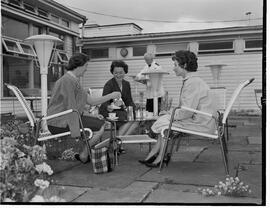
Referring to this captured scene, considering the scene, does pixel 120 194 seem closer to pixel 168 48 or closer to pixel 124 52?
pixel 168 48

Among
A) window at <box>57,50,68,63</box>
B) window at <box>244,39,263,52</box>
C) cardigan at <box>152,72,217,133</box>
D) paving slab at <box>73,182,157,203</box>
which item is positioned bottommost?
paving slab at <box>73,182,157,203</box>

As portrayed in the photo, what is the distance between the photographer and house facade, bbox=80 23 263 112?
39.9 feet

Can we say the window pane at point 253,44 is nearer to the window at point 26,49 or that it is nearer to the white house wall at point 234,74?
the white house wall at point 234,74

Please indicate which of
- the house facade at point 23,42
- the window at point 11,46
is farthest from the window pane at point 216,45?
the window at point 11,46

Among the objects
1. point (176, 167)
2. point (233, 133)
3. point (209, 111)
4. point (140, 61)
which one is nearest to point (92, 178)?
point (176, 167)

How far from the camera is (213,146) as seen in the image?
15.0ft

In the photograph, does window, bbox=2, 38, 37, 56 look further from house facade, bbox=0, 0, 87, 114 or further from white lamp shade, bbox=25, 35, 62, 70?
white lamp shade, bbox=25, 35, 62, 70

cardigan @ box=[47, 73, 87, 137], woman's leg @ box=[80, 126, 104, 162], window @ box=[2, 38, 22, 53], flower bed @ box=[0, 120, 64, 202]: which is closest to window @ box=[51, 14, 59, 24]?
window @ box=[2, 38, 22, 53]

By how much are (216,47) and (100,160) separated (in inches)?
411

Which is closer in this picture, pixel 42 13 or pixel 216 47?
pixel 42 13

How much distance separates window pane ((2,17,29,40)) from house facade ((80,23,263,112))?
12.2ft

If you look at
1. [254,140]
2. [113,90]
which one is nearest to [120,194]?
[113,90]

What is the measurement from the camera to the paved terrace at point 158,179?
7.60ft

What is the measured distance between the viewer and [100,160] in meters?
3.03
